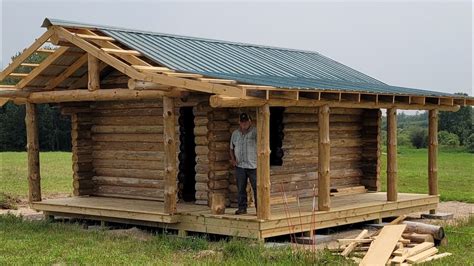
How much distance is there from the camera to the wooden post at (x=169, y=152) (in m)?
14.5

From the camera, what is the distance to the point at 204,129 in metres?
16.1

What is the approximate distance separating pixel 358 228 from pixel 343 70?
6.31 metres

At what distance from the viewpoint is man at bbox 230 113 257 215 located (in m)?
14.4

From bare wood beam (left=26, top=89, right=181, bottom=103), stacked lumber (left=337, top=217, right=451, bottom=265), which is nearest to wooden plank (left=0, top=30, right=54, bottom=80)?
bare wood beam (left=26, top=89, right=181, bottom=103)

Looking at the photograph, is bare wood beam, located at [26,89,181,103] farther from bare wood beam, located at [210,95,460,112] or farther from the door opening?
bare wood beam, located at [210,95,460,112]

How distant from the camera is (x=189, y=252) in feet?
42.0

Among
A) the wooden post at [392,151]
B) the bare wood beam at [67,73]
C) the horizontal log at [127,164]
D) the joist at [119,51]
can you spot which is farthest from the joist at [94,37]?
the wooden post at [392,151]

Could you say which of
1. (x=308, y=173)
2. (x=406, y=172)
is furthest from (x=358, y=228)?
(x=406, y=172)

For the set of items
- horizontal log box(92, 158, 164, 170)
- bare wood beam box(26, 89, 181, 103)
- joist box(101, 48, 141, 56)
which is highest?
joist box(101, 48, 141, 56)

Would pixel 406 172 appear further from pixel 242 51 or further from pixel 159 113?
pixel 159 113

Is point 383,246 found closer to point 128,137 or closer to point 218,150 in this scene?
point 218,150

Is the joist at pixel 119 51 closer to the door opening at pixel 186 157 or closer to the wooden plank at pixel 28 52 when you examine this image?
the wooden plank at pixel 28 52

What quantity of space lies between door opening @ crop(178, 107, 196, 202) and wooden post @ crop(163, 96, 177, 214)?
2.18 m

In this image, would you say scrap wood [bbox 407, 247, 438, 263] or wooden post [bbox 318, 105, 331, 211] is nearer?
scrap wood [bbox 407, 247, 438, 263]
